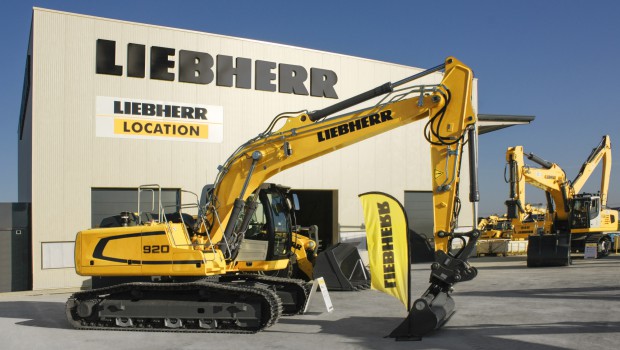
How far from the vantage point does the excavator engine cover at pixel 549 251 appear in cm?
2092

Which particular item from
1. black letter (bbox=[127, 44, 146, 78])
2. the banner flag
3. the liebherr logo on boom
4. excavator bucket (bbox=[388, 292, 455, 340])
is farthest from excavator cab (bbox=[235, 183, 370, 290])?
black letter (bbox=[127, 44, 146, 78])

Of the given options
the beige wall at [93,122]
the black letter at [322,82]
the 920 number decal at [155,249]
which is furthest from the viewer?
the black letter at [322,82]

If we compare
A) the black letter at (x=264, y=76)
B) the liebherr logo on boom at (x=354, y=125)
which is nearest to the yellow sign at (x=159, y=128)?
the black letter at (x=264, y=76)

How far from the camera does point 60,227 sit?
16.3m

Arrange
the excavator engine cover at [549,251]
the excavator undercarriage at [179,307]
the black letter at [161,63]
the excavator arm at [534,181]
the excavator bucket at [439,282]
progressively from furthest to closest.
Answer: the excavator arm at [534,181] < the excavator engine cover at [549,251] < the black letter at [161,63] < the excavator undercarriage at [179,307] < the excavator bucket at [439,282]

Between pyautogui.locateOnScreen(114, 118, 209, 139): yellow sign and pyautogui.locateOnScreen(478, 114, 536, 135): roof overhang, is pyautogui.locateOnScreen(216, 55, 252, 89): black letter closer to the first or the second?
pyautogui.locateOnScreen(114, 118, 209, 139): yellow sign

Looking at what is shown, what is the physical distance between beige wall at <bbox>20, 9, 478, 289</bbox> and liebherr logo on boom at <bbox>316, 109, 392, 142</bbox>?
8.94 m

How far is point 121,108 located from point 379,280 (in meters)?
11.0

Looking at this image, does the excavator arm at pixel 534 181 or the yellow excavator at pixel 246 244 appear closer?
the yellow excavator at pixel 246 244

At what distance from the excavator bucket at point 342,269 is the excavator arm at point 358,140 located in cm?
400

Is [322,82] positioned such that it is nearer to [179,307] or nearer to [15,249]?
[15,249]

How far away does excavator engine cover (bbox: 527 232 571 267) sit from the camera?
68.6ft

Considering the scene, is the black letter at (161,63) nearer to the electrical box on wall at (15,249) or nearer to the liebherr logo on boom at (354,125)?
the electrical box on wall at (15,249)

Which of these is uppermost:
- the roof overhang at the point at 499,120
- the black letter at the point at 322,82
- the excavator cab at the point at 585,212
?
the black letter at the point at 322,82
